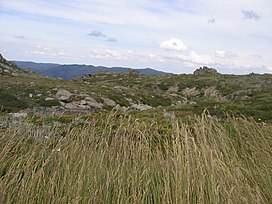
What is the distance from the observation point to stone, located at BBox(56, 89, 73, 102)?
124 feet

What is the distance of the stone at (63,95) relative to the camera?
3791 centimetres

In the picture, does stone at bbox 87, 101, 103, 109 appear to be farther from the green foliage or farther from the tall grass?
the tall grass

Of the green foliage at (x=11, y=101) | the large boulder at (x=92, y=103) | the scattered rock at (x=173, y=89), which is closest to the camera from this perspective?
the green foliage at (x=11, y=101)

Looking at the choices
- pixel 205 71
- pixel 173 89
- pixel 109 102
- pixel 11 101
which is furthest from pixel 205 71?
pixel 11 101

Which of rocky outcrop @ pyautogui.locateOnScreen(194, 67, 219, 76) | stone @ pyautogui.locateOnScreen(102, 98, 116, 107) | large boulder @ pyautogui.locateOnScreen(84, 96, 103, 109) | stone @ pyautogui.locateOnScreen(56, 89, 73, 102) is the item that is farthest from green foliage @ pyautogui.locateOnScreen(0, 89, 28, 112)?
rocky outcrop @ pyautogui.locateOnScreen(194, 67, 219, 76)

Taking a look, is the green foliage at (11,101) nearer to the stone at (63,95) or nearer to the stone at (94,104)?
the stone at (63,95)

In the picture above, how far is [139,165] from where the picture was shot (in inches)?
207

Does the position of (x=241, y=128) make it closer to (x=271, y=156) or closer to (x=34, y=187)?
(x=271, y=156)

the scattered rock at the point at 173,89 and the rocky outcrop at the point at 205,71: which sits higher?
the rocky outcrop at the point at 205,71

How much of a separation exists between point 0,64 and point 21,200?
2651 inches

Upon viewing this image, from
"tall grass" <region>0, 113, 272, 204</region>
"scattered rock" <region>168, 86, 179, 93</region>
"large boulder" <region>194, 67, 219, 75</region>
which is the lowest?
"scattered rock" <region>168, 86, 179, 93</region>

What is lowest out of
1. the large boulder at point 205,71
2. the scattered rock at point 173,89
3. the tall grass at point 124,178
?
the scattered rock at point 173,89

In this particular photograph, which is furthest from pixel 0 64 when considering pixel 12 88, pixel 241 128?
pixel 241 128

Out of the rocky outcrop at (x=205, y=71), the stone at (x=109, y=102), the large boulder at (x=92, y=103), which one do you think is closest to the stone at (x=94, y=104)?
the large boulder at (x=92, y=103)
